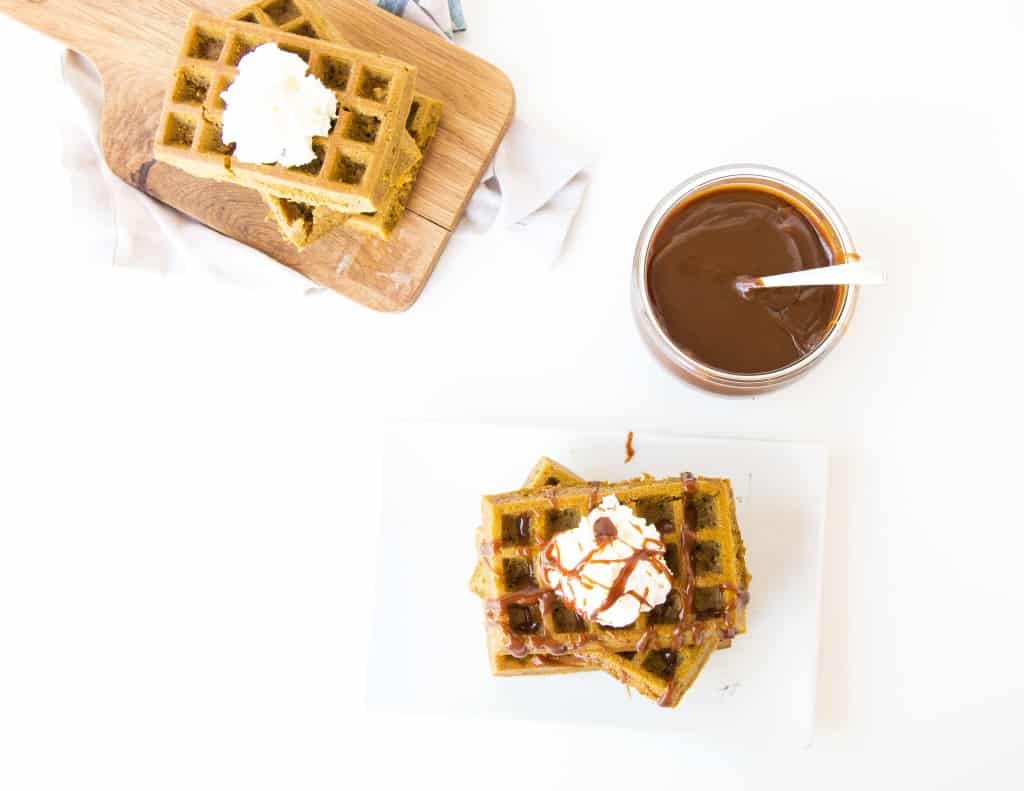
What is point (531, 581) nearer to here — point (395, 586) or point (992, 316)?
point (395, 586)

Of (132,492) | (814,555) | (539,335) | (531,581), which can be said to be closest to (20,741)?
(132,492)

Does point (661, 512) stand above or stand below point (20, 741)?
above

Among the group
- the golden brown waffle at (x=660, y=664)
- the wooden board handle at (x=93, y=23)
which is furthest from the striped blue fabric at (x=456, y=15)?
the golden brown waffle at (x=660, y=664)

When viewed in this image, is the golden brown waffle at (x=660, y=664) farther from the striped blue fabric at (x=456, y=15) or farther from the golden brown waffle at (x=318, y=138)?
the striped blue fabric at (x=456, y=15)

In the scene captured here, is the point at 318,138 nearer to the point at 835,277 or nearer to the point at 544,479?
the point at 544,479

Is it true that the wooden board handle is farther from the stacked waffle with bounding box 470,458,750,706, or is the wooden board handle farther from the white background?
the stacked waffle with bounding box 470,458,750,706

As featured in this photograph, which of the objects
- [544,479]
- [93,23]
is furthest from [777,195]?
[93,23]
